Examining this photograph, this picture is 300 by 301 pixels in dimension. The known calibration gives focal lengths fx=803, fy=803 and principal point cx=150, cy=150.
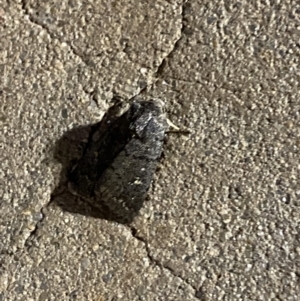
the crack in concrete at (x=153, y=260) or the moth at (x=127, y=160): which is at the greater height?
the moth at (x=127, y=160)

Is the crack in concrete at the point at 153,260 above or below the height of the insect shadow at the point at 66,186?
below

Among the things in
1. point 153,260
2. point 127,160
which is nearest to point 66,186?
point 127,160

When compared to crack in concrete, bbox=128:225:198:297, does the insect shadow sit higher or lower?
higher

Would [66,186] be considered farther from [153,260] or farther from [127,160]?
[153,260]
